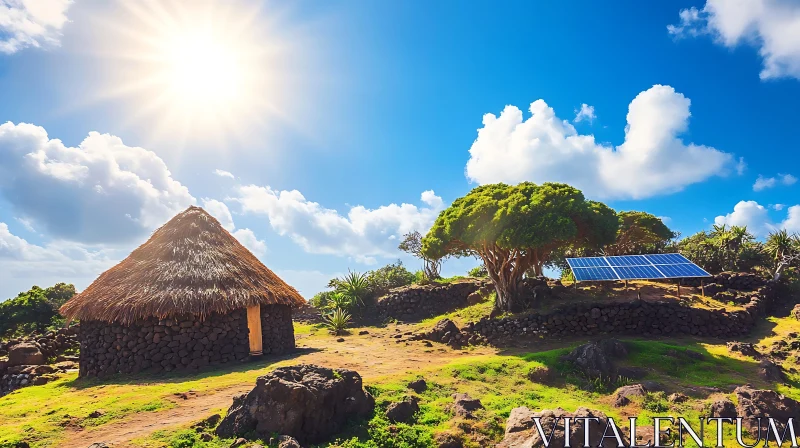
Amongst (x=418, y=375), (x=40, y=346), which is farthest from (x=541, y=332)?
(x=40, y=346)

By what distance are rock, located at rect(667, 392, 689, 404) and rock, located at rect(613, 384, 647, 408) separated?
49 cm

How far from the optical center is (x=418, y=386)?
10.7 m

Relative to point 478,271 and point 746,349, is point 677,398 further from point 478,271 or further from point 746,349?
point 478,271

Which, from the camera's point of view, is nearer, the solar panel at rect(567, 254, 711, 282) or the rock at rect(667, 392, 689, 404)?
the rock at rect(667, 392, 689, 404)

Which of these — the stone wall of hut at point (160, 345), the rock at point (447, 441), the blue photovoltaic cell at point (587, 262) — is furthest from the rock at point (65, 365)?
the blue photovoltaic cell at point (587, 262)

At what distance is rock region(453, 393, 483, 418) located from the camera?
356 inches

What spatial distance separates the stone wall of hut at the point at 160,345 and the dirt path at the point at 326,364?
8.28 feet

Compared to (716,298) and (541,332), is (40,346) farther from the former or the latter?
(716,298)

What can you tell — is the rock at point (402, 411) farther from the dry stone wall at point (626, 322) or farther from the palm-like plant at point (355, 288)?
the palm-like plant at point (355, 288)

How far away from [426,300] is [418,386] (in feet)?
53.9

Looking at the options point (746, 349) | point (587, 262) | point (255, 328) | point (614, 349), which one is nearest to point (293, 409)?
point (255, 328)

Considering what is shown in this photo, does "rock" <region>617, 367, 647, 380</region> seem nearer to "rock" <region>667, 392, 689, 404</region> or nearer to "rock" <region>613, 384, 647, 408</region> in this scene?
"rock" <region>613, 384, 647, 408</region>

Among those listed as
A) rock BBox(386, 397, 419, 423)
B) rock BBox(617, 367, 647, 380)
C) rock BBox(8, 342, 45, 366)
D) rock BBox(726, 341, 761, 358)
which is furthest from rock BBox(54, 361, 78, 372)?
rock BBox(726, 341, 761, 358)

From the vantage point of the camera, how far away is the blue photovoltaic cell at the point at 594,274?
2075 cm
